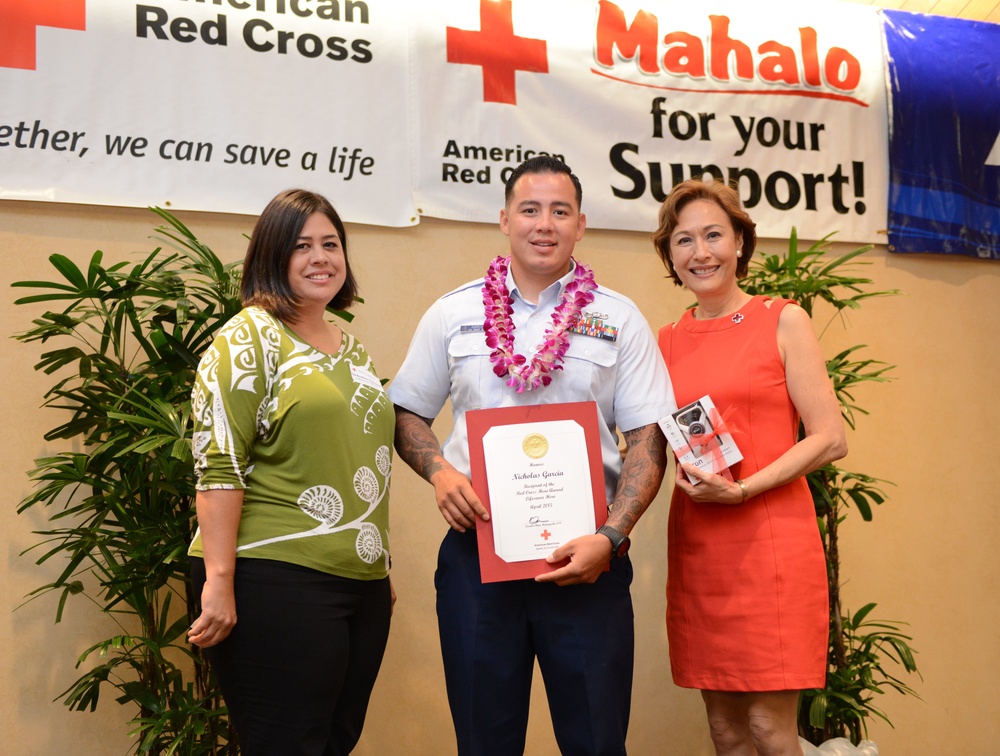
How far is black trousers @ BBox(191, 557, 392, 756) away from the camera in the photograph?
1753 millimetres

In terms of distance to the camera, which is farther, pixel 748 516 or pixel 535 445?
pixel 748 516

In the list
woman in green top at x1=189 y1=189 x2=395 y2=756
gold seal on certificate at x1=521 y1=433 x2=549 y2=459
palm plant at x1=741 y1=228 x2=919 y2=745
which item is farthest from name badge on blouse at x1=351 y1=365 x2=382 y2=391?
palm plant at x1=741 y1=228 x2=919 y2=745

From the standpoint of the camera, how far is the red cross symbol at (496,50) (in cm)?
352

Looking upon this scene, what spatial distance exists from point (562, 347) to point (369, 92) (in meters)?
1.86

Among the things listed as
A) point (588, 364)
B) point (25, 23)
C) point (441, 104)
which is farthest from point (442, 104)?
point (588, 364)

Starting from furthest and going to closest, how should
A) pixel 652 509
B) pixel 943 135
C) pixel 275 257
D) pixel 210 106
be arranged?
pixel 943 135 → pixel 652 509 → pixel 210 106 → pixel 275 257

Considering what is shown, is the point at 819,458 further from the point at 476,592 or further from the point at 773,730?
the point at 476,592

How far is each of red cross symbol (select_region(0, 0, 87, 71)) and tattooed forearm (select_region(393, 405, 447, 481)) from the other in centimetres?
197

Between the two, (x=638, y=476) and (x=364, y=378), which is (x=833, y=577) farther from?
(x=364, y=378)

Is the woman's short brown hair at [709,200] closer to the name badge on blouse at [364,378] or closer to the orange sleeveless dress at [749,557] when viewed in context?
the orange sleeveless dress at [749,557]

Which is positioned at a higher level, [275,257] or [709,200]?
[709,200]

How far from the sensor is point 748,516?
213cm

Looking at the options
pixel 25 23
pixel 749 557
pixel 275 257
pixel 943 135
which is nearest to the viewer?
pixel 275 257

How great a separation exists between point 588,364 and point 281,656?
87 cm
